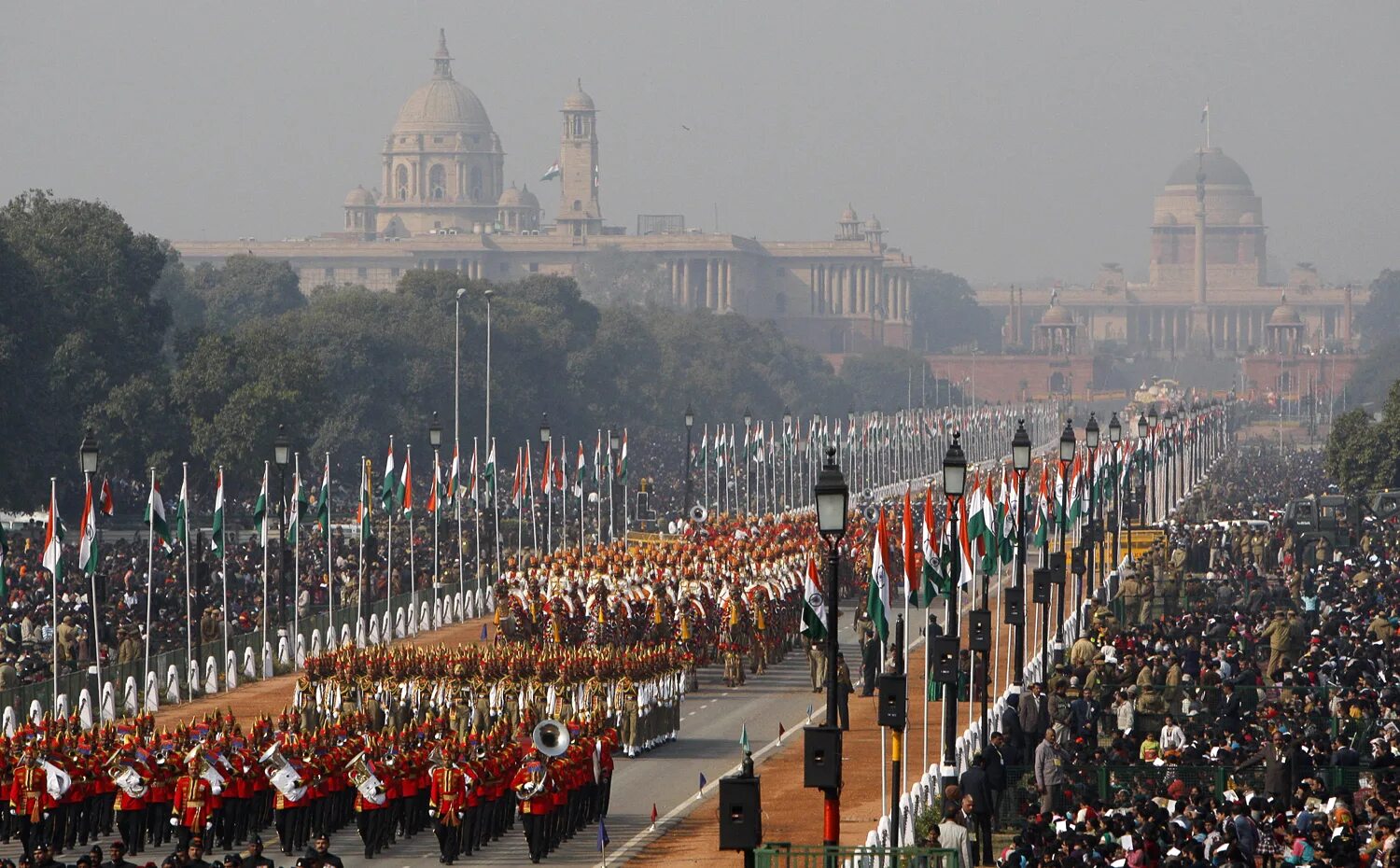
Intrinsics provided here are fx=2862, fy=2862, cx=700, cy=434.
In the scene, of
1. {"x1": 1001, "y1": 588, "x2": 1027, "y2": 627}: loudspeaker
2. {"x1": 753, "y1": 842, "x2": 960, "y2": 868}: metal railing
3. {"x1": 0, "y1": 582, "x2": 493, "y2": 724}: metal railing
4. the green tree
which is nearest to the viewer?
{"x1": 753, "y1": 842, "x2": 960, "y2": 868}: metal railing

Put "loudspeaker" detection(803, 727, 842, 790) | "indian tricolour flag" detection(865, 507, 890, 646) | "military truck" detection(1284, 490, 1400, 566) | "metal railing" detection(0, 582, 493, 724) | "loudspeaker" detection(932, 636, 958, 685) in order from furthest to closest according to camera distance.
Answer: "military truck" detection(1284, 490, 1400, 566) → "metal railing" detection(0, 582, 493, 724) → "indian tricolour flag" detection(865, 507, 890, 646) → "loudspeaker" detection(932, 636, 958, 685) → "loudspeaker" detection(803, 727, 842, 790)

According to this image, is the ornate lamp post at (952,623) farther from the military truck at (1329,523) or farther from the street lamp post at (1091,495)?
the military truck at (1329,523)

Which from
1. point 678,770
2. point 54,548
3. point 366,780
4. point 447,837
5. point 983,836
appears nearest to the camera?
point 983,836

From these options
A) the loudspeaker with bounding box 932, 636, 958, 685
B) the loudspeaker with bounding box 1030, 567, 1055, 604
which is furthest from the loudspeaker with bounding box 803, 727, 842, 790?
the loudspeaker with bounding box 1030, 567, 1055, 604

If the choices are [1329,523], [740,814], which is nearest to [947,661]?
[740,814]

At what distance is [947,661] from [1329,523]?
128 ft

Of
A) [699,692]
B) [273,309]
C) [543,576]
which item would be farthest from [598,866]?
[273,309]

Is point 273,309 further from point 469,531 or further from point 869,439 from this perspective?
point 469,531

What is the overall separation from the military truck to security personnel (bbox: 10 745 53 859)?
1568 inches

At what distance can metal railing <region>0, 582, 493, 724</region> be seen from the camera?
4006 cm

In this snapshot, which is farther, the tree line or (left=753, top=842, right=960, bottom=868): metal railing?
the tree line

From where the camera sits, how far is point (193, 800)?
93.6 ft

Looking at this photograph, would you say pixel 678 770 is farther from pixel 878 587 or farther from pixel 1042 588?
pixel 1042 588

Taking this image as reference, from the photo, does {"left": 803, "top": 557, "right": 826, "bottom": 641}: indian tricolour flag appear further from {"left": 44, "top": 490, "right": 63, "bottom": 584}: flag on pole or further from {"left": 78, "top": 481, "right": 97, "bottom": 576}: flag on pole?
{"left": 78, "top": 481, "right": 97, "bottom": 576}: flag on pole
